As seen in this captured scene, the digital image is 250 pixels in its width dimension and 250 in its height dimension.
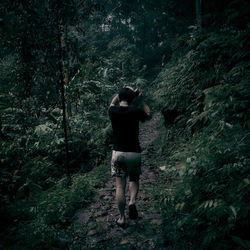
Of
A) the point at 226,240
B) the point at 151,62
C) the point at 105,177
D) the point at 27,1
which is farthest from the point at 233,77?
the point at 151,62

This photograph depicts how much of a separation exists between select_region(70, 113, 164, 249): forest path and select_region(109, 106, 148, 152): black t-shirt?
1151 mm

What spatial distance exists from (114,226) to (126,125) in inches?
63.0

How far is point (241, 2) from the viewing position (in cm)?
301

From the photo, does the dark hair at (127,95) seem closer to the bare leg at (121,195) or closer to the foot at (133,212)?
the bare leg at (121,195)

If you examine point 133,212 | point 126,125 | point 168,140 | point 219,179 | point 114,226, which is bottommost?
point 114,226

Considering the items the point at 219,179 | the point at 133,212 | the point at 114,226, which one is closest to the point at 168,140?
the point at 133,212

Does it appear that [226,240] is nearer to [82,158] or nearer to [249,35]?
[249,35]

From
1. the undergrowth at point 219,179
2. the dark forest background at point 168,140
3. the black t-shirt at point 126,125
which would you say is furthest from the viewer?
the black t-shirt at point 126,125

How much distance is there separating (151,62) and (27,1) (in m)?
21.6

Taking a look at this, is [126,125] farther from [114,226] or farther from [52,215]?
[52,215]

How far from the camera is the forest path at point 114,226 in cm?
306

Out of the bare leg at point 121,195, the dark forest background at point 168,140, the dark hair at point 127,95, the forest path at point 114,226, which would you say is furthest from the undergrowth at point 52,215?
the dark hair at point 127,95

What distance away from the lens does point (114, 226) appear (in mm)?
3545

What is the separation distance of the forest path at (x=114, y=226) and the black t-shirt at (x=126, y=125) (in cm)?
115
